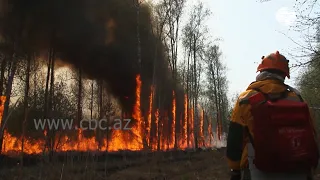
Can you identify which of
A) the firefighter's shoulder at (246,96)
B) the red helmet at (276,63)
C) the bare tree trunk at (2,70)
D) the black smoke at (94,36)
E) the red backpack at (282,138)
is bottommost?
the red backpack at (282,138)

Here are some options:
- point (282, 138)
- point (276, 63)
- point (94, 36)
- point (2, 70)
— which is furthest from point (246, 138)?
point (94, 36)

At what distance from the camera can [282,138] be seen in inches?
72.4

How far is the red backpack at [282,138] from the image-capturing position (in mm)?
1826

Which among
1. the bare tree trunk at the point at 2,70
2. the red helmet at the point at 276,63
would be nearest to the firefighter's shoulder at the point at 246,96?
the red helmet at the point at 276,63

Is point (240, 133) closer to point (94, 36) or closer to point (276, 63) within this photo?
point (276, 63)

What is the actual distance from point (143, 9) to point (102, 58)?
4.64m

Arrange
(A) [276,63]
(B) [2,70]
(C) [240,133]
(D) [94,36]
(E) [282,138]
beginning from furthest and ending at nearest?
(D) [94,36] < (B) [2,70] < (A) [276,63] < (C) [240,133] < (E) [282,138]

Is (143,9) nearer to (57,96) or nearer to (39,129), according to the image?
(57,96)

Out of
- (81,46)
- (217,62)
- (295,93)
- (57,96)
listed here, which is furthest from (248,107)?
(217,62)

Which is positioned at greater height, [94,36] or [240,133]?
[94,36]

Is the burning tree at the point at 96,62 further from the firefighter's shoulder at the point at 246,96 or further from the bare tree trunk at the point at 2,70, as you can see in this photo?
the firefighter's shoulder at the point at 246,96

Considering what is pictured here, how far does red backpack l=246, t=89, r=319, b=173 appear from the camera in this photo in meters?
1.83

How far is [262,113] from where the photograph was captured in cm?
187

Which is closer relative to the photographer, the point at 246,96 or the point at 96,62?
the point at 246,96
